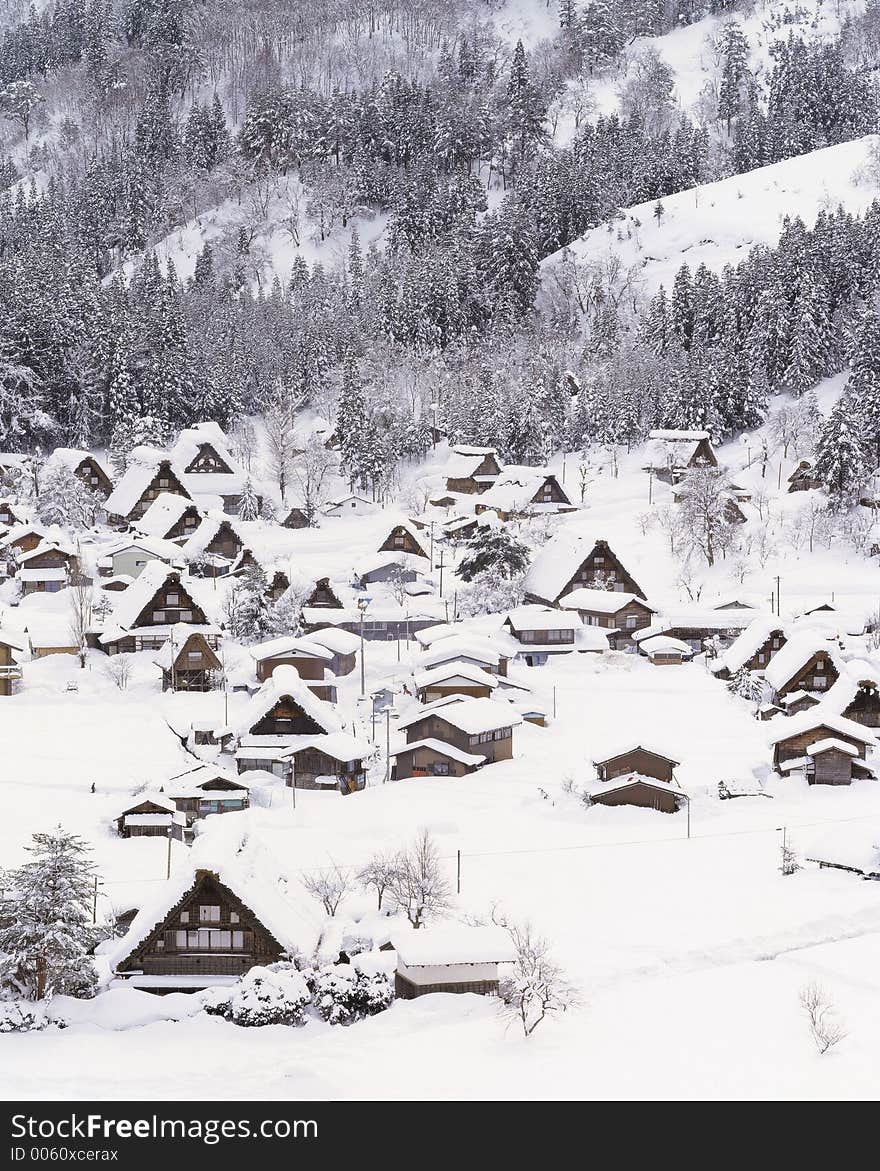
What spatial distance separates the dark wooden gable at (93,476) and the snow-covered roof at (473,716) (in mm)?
40574

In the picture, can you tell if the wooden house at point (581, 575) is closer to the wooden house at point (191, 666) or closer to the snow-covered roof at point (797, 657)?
the snow-covered roof at point (797, 657)

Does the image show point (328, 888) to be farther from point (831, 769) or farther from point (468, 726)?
point (831, 769)

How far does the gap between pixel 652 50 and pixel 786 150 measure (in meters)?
40.8

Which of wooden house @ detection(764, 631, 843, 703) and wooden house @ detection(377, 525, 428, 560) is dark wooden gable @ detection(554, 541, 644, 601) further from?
wooden house @ detection(764, 631, 843, 703)

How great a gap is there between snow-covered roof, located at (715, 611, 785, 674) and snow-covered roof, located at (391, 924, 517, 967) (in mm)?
28091

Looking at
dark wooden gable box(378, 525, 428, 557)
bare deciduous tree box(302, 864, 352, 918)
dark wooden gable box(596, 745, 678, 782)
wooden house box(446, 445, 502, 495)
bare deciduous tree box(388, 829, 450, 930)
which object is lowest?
wooden house box(446, 445, 502, 495)

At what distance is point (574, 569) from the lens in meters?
65.2

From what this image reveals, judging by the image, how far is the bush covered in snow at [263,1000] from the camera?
2592 centimetres

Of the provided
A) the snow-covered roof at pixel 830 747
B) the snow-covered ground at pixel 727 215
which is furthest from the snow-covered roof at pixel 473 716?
the snow-covered ground at pixel 727 215

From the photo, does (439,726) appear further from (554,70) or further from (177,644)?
(554,70)

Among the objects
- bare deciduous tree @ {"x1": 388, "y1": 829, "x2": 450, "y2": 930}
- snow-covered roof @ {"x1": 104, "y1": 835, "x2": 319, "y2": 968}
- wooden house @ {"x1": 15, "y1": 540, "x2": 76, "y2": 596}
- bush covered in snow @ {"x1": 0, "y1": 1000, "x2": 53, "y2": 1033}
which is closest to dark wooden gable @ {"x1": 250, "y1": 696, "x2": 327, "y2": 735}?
bare deciduous tree @ {"x1": 388, "y1": 829, "x2": 450, "y2": 930}

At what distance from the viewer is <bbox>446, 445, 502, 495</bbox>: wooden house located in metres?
82.6

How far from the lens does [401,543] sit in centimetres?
6862

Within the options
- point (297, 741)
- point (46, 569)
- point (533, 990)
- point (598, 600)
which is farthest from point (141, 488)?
point (533, 990)
